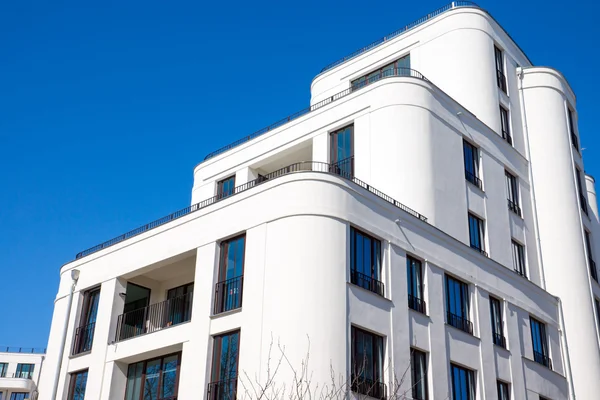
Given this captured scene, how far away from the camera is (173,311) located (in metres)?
30.1

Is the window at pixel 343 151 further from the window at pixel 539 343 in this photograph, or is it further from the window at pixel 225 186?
the window at pixel 539 343

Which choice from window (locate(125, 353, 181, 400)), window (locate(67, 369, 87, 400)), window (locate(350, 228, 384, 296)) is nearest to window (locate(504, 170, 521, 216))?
window (locate(350, 228, 384, 296))

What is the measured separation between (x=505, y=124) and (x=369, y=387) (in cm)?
2108

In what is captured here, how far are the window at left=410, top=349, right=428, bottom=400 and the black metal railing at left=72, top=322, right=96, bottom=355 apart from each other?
1254 cm

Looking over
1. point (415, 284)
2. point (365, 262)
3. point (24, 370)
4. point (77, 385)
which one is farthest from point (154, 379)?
point (24, 370)

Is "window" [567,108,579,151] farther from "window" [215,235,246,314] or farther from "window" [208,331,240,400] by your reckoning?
"window" [208,331,240,400]

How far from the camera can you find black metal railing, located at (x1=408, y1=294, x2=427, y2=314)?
2630 cm

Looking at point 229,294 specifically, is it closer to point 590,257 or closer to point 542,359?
point 542,359

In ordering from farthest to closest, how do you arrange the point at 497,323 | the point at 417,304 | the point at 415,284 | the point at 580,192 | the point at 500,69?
the point at 580,192, the point at 500,69, the point at 497,323, the point at 415,284, the point at 417,304

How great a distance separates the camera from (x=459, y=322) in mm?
28266

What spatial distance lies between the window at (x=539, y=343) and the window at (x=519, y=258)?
2.89 meters

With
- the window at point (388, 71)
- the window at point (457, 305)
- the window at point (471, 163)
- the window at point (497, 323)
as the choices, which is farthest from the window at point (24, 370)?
the window at point (457, 305)

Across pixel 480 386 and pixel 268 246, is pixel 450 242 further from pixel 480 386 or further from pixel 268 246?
pixel 268 246

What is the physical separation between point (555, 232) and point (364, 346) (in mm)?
17947
